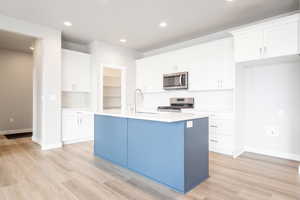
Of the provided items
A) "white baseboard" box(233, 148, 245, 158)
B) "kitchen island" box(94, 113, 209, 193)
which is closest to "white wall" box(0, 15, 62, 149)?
"kitchen island" box(94, 113, 209, 193)

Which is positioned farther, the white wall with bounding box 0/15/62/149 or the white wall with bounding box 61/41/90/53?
the white wall with bounding box 61/41/90/53

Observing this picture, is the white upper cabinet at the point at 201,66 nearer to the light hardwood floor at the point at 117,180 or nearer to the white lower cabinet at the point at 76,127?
the light hardwood floor at the point at 117,180

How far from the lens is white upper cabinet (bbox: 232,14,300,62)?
8.89 feet

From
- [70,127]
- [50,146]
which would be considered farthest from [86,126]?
[50,146]

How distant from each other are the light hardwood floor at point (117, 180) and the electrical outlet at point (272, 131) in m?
0.50

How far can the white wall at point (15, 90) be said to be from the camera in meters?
5.54

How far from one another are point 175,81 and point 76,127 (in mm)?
2879

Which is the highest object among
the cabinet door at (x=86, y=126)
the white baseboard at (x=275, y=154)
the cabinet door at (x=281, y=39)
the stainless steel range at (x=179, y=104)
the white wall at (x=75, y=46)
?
the white wall at (x=75, y=46)

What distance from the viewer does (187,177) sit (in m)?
2.06

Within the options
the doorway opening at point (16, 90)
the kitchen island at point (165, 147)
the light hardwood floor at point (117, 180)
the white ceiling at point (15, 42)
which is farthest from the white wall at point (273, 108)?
the doorway opening at point (16, 90)

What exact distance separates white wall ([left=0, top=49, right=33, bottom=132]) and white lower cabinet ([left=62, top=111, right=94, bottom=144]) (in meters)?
2.77

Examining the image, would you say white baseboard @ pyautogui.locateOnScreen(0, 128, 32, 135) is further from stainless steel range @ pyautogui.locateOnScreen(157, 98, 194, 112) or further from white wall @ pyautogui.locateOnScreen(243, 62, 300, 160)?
white wall @ pyautogui.locateOnScreen(243, 62, 300, 160)

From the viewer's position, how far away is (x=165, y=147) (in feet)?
7.07

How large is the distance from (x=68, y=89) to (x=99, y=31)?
5.63 feet
